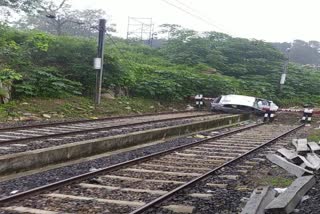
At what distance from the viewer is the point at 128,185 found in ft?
23.4

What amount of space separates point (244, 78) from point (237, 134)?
2317cm

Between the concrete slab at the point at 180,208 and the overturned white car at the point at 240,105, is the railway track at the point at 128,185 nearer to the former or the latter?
the concrete slab at the point at 180,208

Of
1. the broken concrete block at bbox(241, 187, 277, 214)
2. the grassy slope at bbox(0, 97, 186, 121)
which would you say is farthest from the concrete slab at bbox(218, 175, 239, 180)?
the grassy slope at bbox(0, 97, 186, 121)

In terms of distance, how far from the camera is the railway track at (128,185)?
18.6ft

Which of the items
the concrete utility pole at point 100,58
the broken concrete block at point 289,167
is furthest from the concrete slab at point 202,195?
the concrete utility pole at point 100,58

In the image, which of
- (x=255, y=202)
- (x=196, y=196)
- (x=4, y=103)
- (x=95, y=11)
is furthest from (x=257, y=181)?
(x=95, y=11)

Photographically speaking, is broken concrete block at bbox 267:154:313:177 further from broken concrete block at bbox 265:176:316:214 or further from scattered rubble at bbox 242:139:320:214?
broken concrete block at bbox 265:176:316:214

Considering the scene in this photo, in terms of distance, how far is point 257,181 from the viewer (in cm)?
787

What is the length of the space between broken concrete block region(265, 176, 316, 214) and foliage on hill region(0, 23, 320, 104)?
13609 millimetres

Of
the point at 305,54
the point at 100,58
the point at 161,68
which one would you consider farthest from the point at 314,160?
the point at 305,54

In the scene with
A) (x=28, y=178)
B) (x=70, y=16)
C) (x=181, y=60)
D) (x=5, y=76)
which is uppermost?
(x=70, y=16)

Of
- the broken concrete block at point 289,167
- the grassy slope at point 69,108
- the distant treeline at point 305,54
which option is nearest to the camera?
the broken concrete block at point 289,167

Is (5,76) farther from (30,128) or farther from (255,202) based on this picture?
(255,202)

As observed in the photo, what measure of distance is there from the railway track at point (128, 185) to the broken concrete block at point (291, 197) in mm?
1625
